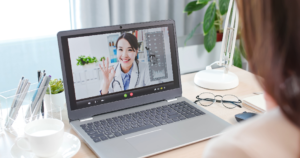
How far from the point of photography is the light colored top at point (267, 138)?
Answer: 29 centimetres

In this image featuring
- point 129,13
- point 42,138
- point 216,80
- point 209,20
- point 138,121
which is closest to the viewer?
point 42,138

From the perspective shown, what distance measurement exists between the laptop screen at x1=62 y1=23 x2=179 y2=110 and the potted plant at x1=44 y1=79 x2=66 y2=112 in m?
0.12

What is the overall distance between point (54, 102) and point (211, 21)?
1.53 meters

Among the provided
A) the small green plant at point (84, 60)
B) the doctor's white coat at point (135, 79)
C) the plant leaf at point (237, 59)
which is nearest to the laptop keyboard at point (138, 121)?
the doctor's white coat at point (135, 79)

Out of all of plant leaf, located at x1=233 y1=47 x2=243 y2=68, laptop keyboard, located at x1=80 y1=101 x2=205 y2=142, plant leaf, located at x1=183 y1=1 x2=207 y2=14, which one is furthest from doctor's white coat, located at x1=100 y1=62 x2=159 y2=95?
plant leaf, located at x1=233 y1=47 x2=243 y2=68

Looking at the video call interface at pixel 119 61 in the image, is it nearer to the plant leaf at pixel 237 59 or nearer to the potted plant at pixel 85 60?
the potted plant at pixel 85 60

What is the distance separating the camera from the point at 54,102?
1.08 meters

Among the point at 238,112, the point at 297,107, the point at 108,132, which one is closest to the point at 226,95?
the point at 238,112

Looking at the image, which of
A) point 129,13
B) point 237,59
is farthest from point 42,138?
point 237,59

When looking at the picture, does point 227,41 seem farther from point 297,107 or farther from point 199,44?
point 199,44

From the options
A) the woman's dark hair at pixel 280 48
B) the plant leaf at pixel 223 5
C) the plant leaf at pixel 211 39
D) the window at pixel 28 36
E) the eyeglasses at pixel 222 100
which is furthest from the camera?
the plant leaf at pixel 211 39

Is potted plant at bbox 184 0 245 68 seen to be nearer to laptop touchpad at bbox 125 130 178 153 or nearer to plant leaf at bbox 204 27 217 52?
plant leaf at bbox 204 27 217 52

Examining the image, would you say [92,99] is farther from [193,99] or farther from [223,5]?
[223,5]

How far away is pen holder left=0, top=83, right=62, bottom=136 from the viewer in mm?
929
